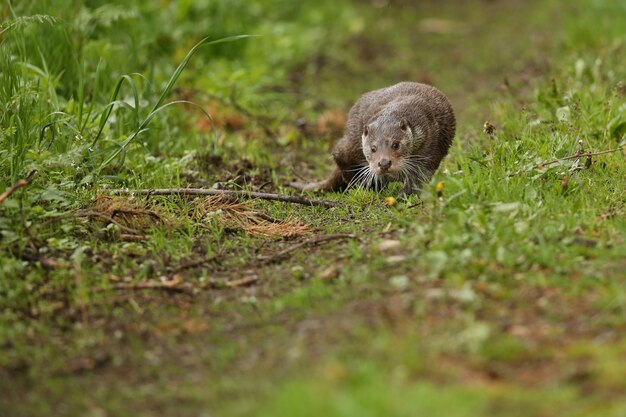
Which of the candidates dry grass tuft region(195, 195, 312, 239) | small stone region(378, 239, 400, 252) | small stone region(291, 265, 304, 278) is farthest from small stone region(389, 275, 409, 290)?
dry grass tuft region(195, 195, 312, 239)

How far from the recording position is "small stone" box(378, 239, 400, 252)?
16.6 ft

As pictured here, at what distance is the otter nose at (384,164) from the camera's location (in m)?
6.50

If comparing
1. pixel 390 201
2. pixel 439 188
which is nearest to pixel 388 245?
pixel 439 188

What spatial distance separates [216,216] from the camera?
5820mm

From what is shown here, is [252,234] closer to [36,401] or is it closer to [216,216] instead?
[216,216]

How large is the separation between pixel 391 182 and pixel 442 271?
8.47ft

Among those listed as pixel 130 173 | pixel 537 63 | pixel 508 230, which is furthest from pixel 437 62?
pixel 508 230

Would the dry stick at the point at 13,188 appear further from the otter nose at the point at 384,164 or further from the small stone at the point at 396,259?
the otter nose at the point at 384,164

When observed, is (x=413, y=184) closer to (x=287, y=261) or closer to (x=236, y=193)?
(x=236, y=193)

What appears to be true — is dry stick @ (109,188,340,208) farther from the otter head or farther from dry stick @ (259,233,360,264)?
dry stick @ (259,233,360,264)

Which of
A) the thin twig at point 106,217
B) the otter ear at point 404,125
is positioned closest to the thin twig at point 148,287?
the thin twig at point 106,217

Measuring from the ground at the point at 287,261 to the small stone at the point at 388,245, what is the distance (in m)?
0.02

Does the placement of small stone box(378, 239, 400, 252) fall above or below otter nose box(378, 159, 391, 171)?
below

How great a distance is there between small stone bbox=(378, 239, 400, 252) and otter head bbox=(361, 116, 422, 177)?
144 cm
